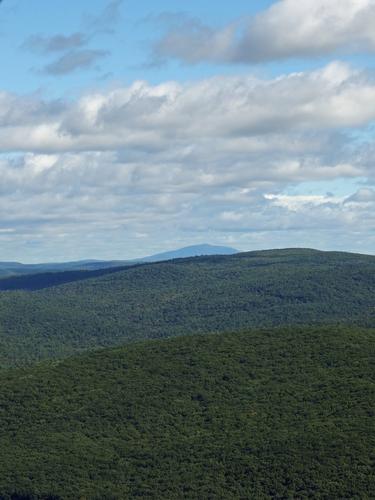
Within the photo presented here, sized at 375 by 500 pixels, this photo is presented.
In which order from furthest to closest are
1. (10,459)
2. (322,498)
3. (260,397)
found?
1. (260,397)
2. (10,459)
3. (322,498)

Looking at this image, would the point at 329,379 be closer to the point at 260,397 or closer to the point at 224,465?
the point at 260,397

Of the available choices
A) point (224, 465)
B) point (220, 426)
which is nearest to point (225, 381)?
point (220, 426)

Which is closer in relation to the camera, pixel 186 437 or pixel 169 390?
pixel 186 437

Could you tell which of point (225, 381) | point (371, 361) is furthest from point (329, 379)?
point (225, 381)

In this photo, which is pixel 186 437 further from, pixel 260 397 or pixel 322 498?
pixel 322 498

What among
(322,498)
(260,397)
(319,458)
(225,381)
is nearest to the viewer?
(322,498)

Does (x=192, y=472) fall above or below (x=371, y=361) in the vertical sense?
below
